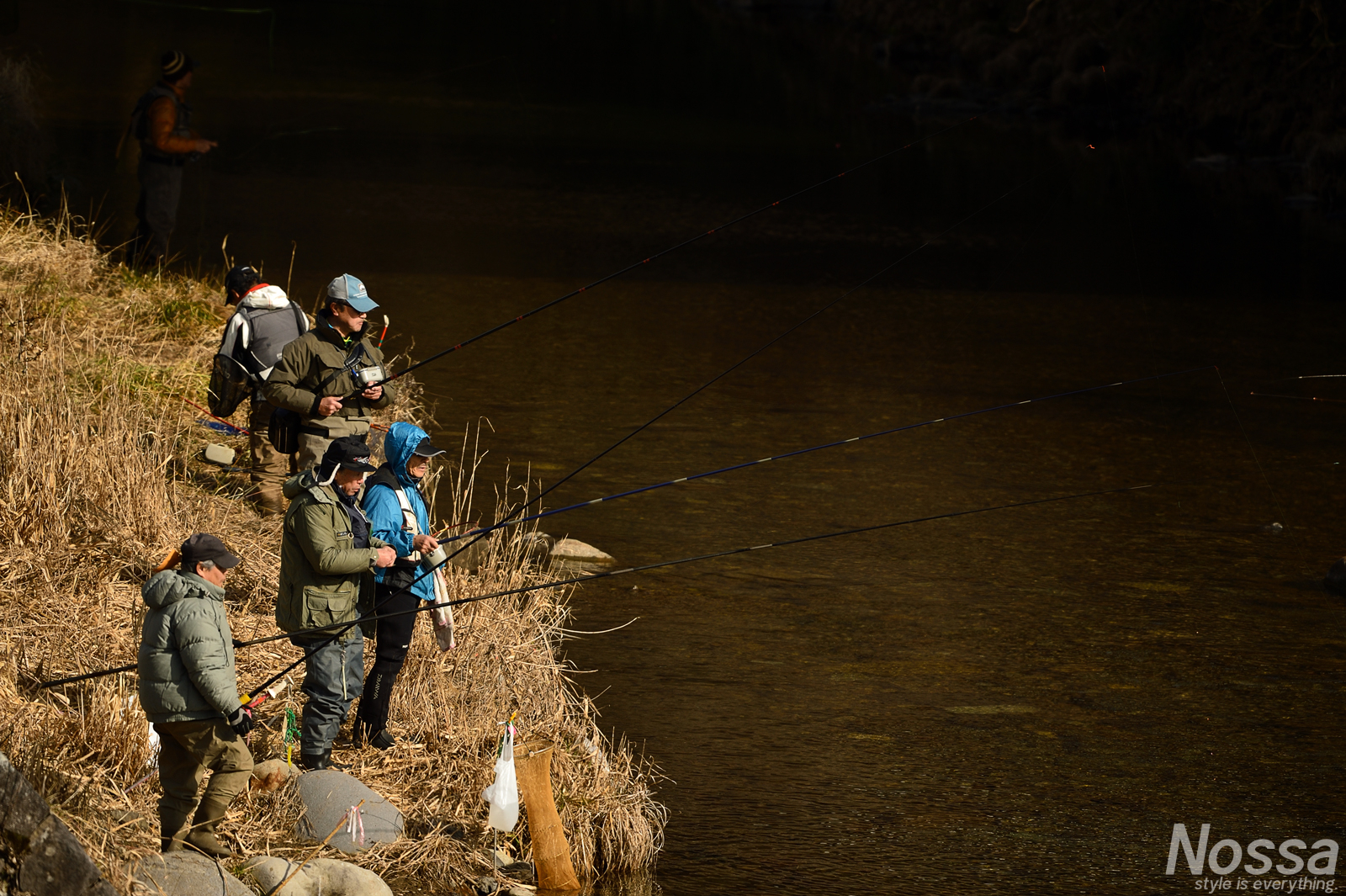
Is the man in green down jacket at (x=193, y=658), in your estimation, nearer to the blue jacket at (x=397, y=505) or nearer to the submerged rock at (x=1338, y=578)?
the blue jacket at (x=397, y=505)

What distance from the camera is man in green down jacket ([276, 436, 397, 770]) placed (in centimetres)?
566

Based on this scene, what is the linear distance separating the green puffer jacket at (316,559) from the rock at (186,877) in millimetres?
1015

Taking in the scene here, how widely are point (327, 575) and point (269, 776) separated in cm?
78

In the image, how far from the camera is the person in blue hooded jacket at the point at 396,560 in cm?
610

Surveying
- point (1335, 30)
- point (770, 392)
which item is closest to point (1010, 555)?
point (770, 392)

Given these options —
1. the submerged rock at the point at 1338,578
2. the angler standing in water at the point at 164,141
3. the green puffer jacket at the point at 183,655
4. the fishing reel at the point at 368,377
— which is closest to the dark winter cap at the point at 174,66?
the angler standing in water at the point at 164,141

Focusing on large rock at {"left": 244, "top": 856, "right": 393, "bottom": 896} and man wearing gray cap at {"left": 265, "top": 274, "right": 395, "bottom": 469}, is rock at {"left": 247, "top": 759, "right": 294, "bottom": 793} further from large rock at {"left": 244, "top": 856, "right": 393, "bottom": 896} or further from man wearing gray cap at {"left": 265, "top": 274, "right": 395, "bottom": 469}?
man wearing gray cap at {"left": 265, "top": 274, "right": 395, "bottom": 469}

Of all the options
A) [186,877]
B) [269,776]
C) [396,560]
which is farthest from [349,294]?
[186,877]

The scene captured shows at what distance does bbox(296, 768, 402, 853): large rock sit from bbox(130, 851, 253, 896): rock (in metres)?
0.61

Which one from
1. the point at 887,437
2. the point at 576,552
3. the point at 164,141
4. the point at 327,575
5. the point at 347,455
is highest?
the point at 164,141

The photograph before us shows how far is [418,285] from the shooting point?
15.2 meters

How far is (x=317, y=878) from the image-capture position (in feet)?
17.4

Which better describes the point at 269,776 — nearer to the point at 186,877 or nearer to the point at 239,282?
the point at 186,877

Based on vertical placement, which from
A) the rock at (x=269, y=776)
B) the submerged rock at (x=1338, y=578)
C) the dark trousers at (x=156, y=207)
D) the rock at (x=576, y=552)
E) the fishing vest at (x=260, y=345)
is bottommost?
the rock at (x=269, y=776)
